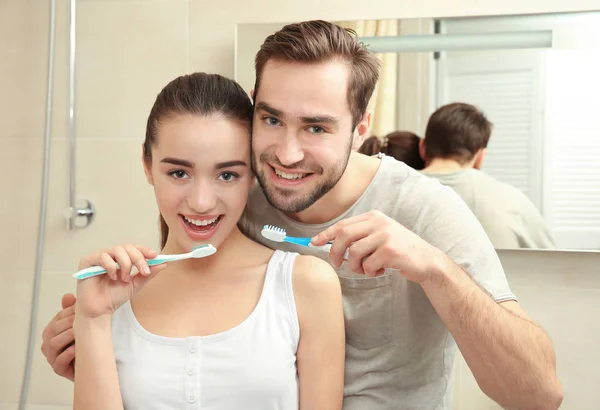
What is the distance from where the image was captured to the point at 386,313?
3.84ft

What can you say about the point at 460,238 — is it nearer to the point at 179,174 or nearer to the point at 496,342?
the point at 496,342

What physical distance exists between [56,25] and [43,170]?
369 mm

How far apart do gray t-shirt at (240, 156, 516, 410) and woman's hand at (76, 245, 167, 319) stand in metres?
0.28

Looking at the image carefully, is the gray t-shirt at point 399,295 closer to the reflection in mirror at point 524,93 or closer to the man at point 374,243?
the man at point 374,243

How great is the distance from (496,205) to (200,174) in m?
0.82

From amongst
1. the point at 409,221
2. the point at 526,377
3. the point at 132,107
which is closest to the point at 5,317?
the point at 132,107

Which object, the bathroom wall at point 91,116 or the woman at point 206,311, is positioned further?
the bathroom wall at point 91,116

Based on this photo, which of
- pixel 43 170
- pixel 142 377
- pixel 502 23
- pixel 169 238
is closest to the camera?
pixel 142 377

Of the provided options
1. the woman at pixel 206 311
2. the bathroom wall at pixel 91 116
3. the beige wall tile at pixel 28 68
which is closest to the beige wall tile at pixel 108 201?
the bathroom wall at pixel 91 116

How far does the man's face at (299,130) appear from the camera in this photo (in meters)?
1.04

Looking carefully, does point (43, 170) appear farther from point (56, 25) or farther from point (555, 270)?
point (555, 270)

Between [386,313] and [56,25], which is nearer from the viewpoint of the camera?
[386,313]

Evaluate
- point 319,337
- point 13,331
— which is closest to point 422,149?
point 319,337

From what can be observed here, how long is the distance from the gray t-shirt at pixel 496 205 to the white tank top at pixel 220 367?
0.69 m
